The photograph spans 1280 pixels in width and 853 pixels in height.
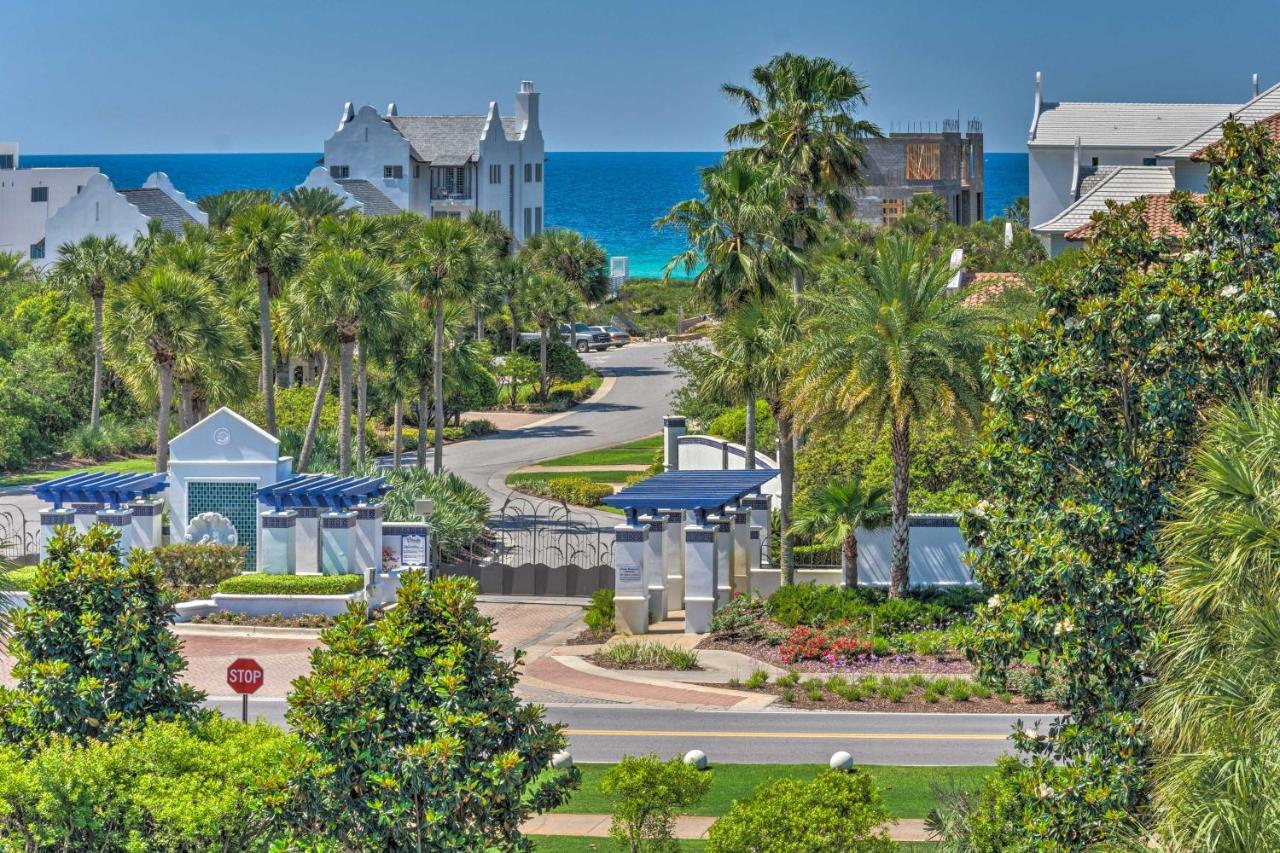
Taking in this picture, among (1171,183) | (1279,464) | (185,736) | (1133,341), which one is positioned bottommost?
(185,736)

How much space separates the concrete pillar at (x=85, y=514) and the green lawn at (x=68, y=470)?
54.5ft

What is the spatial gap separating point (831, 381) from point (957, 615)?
5.32 m

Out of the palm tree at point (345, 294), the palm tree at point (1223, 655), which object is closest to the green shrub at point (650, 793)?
the palm tree at point (1223, 655)

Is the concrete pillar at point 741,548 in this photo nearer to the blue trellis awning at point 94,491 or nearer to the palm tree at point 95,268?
the blue trellis awning at point 94,491

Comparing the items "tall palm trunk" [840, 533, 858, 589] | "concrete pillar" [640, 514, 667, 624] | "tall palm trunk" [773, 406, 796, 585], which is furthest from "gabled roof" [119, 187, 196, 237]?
"tall palm trunk" [840, 533, 858, 589]

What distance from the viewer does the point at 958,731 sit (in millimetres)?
27219

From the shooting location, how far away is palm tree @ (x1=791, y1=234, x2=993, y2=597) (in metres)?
32.3

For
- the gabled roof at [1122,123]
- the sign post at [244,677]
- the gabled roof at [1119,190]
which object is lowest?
the sign post at [244,677]

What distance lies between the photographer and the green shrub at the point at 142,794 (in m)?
15.4

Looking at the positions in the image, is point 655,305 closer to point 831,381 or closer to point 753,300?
point 753,300

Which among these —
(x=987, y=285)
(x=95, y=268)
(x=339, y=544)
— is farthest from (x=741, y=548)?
(x=95, y=268)

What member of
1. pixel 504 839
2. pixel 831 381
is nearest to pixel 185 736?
pixel 504 839

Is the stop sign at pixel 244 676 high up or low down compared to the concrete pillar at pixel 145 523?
down

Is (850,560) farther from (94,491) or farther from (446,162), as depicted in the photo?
(446,162)
